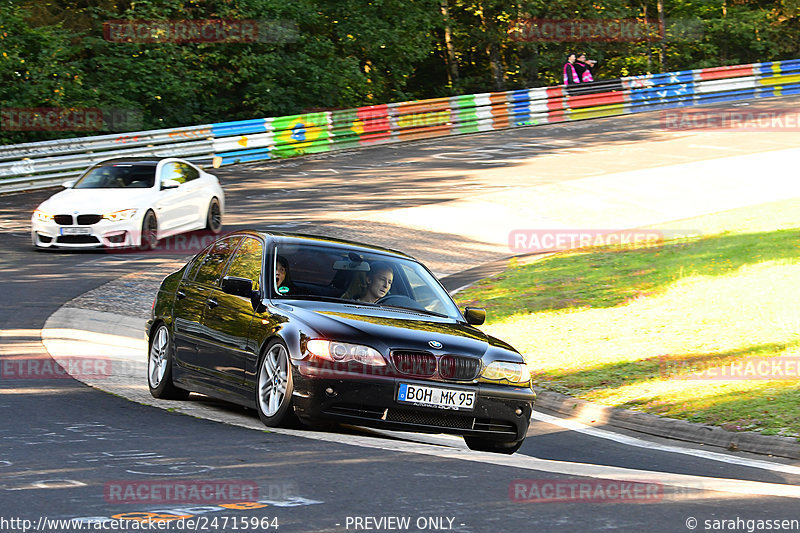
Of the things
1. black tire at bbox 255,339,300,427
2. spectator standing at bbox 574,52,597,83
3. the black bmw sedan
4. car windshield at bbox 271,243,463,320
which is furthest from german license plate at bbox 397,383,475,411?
spectator standing at bbox 574,52,597,83

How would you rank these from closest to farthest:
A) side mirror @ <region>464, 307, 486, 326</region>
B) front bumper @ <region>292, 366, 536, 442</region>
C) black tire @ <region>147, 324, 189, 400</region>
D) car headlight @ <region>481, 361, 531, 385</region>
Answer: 1. front bumper @ <region>292, 366, 536, 442</region>
2. car headlight @ <region>481, 361, 531, 385</region>
3. side mirror @ <region>464, 307, 486, 326</region>
4. black tire @ <region>147, 324, 189, 400</region>

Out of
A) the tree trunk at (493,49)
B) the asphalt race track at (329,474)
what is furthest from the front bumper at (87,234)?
the tree trunk at (493,49)

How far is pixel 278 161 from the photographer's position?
1356 inches

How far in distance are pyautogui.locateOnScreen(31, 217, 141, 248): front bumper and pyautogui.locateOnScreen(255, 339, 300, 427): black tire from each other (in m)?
11.9

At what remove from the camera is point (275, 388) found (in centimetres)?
869

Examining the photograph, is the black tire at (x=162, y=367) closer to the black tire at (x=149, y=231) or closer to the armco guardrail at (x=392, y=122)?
the black tire at (x=149, y=231)

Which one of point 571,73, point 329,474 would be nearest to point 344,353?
point 329,474

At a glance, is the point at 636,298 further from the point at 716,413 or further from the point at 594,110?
the point at 594,110

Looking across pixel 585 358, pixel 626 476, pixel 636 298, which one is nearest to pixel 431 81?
pixel 636 298

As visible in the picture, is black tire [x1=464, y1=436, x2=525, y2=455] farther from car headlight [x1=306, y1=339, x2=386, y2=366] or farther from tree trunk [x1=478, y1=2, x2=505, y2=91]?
tree trunk [x1=478, y1=2, x2=505, y2=91]

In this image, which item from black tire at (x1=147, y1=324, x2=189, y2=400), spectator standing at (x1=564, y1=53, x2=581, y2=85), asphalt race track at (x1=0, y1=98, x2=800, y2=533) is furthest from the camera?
spectator standing at (x1=564, y1=53, x2=581, y2=85)

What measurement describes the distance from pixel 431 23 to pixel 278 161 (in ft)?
44.5

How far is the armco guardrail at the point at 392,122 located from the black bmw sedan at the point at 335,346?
16.7 m

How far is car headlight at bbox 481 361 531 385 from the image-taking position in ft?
28.5
